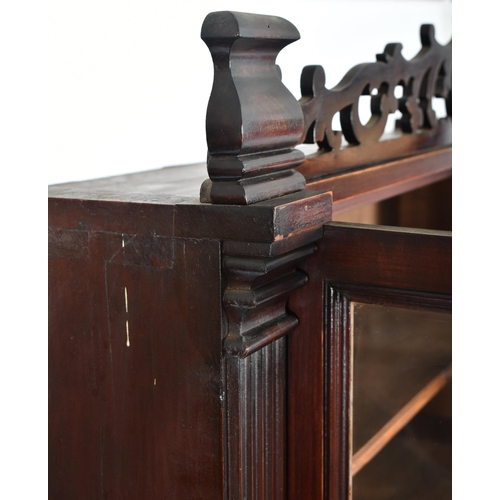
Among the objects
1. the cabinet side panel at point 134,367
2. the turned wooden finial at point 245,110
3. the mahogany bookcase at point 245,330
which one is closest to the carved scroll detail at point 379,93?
the mahogany bookcase at point 245,330

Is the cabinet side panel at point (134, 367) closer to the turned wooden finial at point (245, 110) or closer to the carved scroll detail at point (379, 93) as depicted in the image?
the turned wooden finial at point (245, 110)

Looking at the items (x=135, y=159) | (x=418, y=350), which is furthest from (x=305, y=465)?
(x=135, y=159)

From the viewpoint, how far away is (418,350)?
0.77 meters

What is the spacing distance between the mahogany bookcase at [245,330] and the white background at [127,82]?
0.21m

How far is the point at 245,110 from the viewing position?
67cm

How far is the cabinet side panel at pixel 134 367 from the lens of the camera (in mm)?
748

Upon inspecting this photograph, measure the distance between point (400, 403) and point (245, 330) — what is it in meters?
0.21

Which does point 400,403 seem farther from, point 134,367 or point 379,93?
point 379,93

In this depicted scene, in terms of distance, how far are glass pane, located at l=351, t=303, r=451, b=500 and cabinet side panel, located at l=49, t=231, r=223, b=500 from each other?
0.18m

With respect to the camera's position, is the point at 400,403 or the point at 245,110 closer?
the point at 245,110

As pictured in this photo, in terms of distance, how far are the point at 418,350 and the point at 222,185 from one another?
29cm

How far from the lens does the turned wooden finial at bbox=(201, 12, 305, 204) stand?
0.66 metres

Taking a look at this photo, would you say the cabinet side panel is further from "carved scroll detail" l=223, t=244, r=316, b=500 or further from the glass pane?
the glass pane

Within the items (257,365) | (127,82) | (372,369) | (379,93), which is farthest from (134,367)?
(379,93)
